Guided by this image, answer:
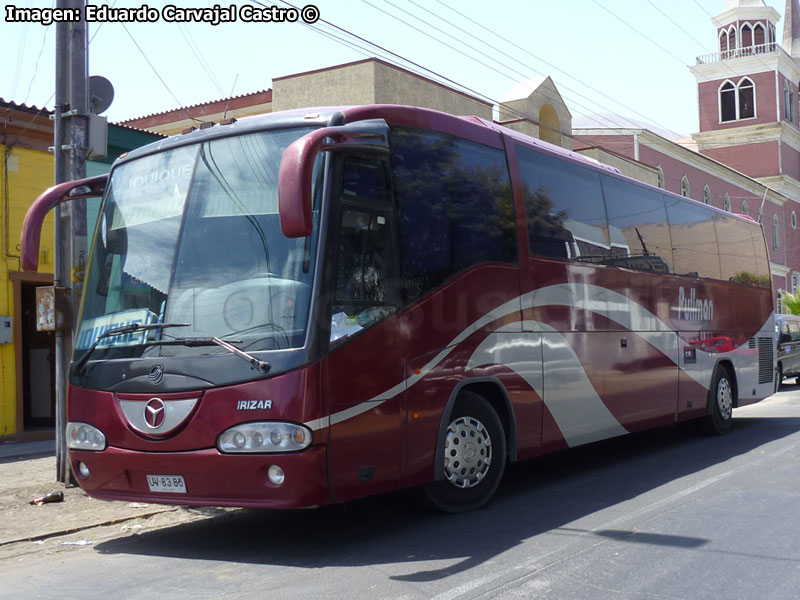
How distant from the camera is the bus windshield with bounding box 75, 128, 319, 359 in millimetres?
6441

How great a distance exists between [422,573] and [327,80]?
17287 millimetres

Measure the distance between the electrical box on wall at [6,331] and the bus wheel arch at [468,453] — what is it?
888 cm

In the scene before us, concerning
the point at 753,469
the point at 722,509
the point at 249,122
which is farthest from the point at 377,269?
the point at 753,469

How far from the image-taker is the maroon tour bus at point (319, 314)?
6.33 meters

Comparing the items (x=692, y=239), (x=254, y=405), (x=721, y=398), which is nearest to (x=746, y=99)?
(x=721, y=398)

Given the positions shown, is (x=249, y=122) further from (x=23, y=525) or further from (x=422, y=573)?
(x=23, y=525)

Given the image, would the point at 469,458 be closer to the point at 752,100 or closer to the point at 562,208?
the point at 562,208

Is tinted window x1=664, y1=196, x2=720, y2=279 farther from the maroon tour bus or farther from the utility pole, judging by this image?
the utility pole

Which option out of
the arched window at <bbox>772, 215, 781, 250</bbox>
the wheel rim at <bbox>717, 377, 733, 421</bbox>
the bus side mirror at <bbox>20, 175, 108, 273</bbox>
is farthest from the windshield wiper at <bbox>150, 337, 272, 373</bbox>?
the arched window at <bbox>772, 215, 781, 250</bbox>

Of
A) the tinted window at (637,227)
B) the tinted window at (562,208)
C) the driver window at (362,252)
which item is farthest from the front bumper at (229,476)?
the tinted window at (637,227)

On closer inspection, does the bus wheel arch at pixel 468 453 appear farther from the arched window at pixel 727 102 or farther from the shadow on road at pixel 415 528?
the arched window at pixel 727 102

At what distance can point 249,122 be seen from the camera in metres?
7.09

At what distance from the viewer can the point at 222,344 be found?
6410mm

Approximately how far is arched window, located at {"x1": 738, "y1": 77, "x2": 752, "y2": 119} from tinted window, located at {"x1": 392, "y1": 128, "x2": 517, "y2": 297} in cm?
5574
